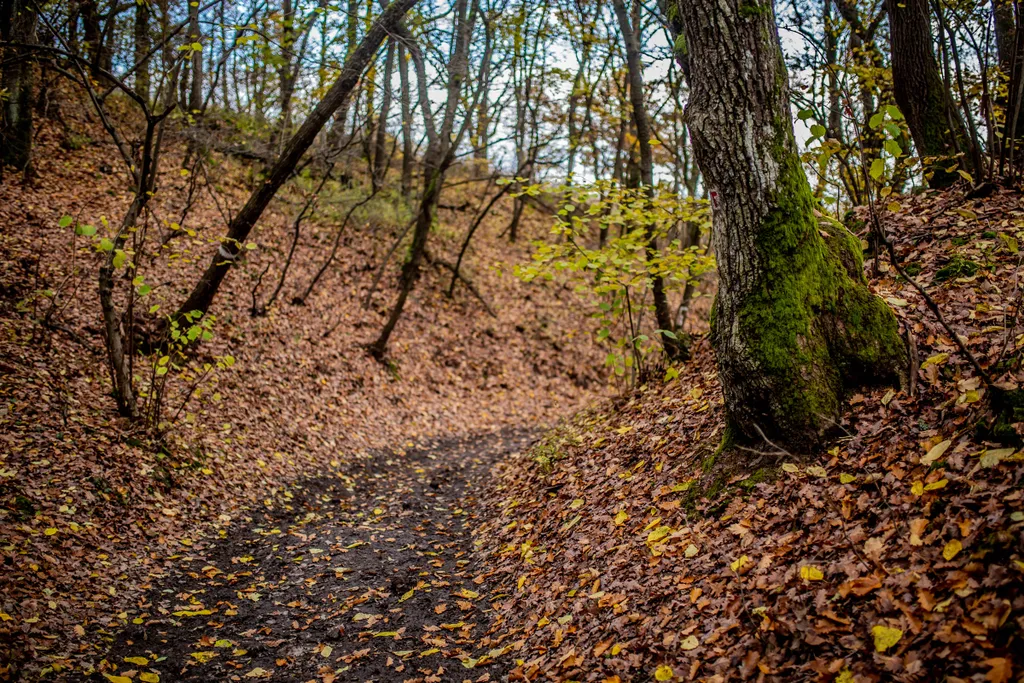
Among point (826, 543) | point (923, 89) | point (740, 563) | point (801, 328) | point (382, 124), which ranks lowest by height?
point (740, 563)

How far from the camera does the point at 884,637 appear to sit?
8.02 feet

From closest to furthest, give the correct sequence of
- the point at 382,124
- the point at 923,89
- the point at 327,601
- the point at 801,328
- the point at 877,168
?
the point at 877,168, the point at 801,328, the point at 327,601, the point at 923,89, the point at 382,124

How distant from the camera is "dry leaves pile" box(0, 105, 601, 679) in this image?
4645 millimetres

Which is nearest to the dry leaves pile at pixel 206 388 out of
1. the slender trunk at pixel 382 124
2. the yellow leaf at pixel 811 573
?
the slender trunk at pixel 382 124

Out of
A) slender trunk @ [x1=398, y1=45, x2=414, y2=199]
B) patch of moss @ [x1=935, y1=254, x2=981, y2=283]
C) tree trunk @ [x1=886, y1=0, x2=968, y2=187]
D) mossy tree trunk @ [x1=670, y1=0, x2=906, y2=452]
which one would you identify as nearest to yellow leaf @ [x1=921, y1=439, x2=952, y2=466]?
mossy tree trunk @ [x1=670, y1=0, x2=906, y2=452]

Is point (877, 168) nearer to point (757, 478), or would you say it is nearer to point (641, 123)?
point (757, 478)

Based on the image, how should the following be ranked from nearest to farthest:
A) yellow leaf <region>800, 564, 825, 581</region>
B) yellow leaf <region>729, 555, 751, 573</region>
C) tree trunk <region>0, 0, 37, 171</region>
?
yellow leaf <region>800, 564, 825, 581</region>
yellow leaf <region>729, 555, 751, 573</region>
tree trunk <region>0, 0, 37, 171</region>

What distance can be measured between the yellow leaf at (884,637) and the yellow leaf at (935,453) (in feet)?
3.49

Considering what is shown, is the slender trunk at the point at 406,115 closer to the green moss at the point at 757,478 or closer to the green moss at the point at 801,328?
the green moss at the point at 801,328

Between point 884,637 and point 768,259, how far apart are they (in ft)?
7.64

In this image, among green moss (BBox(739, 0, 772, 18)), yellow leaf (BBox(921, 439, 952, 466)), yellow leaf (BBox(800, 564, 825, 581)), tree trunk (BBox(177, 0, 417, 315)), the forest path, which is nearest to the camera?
yellow leaf (BBox(800, 564, 825, 581))

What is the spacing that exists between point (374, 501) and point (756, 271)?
18.2 ft

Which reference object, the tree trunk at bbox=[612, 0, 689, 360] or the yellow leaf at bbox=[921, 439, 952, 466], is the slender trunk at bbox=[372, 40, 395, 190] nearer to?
the tree trunk at bbox=[612, 0, 689, 360]

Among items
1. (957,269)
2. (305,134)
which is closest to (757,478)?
(957,269)
